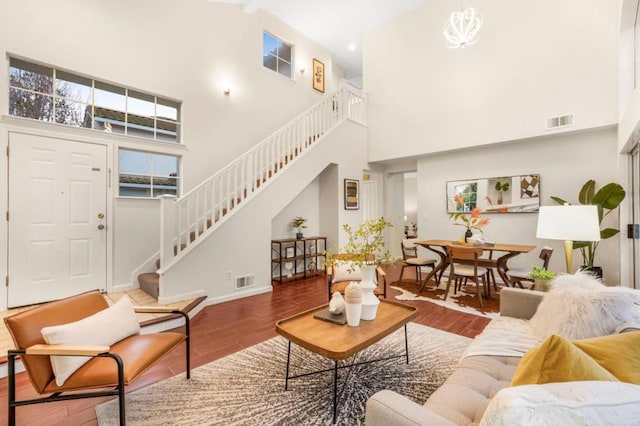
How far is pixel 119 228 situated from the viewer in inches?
164

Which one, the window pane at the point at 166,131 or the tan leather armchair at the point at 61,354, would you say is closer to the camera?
the tan leather armchair at the point at 61,354

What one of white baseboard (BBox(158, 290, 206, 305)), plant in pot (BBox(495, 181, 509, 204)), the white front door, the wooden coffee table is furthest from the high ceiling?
the wooden coffee table

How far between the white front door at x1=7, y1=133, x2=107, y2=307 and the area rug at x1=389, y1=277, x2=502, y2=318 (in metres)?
4.56

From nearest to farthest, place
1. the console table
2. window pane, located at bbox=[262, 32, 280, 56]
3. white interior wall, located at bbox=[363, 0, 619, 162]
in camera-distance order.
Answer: white interior wall, located at bbox=[363, 0, 619, 162] < the console table < window pane, located at bbox=[262, 32, 280, 56]

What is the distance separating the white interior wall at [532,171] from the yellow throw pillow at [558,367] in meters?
4.96

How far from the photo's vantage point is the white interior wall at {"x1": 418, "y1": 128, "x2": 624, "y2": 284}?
4.36 m

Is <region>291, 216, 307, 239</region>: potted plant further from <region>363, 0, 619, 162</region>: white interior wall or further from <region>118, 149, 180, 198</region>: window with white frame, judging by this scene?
<region>363, 0, 619, 162</region>: white interior wall

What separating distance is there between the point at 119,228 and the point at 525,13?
748cm

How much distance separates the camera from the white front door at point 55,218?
11.0 feet

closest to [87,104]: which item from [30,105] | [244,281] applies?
[30,105]

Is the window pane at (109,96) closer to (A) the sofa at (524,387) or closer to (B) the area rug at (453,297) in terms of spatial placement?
(A) the sofa at (524,387)

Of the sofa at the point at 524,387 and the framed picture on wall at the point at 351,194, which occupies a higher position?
the framed picture on wall at the point at 351,194

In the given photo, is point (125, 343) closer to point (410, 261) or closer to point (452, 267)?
point (452, 267)

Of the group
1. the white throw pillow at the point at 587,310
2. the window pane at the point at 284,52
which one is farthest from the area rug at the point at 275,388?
the window pane at the point at 284,52
